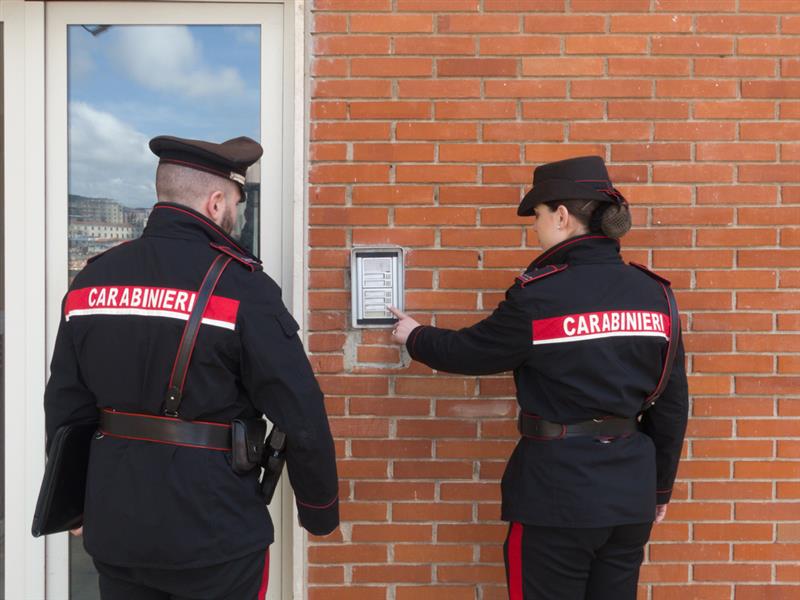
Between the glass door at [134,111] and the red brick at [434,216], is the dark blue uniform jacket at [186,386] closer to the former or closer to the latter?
the red brick at [434,216]

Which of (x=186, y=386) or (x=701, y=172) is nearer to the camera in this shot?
(x=186, y=386)

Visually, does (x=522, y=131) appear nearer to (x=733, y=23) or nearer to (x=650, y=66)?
(x=650, y=66)

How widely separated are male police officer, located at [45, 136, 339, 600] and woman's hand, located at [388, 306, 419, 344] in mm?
594

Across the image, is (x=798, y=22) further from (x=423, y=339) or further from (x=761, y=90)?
(x=423, y=339)

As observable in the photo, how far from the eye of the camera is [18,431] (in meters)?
3.05

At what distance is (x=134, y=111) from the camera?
309 centimetres

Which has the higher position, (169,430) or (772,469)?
(169,430)

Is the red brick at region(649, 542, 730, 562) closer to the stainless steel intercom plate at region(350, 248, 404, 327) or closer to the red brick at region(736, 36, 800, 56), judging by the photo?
the stainless steel intercom plate at region(350, 248, 404, 327)

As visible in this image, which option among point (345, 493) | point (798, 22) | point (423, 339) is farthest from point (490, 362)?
point (798, 22)

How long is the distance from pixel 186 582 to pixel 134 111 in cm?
198

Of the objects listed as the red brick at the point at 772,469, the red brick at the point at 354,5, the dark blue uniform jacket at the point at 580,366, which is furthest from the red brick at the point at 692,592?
the red brick at the point at 354,5

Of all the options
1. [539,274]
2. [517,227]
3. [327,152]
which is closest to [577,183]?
[539,274]

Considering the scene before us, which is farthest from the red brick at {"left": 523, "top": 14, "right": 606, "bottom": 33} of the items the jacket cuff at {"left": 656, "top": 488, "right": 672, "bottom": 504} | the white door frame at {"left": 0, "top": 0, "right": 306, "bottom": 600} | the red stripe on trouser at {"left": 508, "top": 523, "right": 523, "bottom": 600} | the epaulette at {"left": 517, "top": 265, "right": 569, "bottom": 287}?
the red stripe on trouser at {"left": 508, "top": 523, "right": 523, "bottom": 600}

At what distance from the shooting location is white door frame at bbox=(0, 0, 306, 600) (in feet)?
9.77
